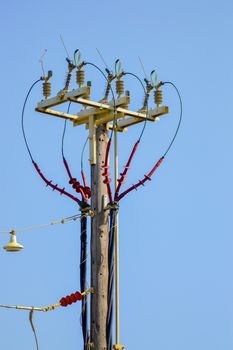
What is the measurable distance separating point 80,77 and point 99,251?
257 cm

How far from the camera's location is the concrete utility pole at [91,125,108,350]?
71.1 ft

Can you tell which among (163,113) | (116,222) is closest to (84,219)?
(116,222)

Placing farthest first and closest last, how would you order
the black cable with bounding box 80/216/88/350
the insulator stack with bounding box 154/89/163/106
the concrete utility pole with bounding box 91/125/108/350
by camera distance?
the insulator stack with bounding box 154/89/163/106 < the black cable with bounding box 80/216/88/350 < the concrete utility pole with bounding box 91/125/108/350

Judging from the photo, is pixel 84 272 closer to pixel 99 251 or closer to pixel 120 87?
pixel 99 251

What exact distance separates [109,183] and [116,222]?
0.59 meters

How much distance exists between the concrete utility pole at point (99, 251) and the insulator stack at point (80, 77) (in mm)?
913

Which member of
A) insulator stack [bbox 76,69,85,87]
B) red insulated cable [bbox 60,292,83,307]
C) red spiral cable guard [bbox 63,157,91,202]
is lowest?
red insulated cable [bbox 60,292,83,307]

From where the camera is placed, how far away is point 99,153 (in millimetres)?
22422

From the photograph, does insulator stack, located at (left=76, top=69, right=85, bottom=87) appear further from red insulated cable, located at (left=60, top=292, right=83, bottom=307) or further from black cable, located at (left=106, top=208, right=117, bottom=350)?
red insulated cable, located at (left=60, top=292, right=83, bottom=307)

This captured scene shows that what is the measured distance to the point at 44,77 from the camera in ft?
74.2

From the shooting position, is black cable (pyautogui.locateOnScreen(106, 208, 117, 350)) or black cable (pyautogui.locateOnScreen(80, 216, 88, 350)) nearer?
black cable (pyautogui.locateOnScreen(106, 208, 117, 350))

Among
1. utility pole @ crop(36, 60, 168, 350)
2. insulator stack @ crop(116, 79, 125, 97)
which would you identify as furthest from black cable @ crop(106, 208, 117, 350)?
insulator stack @ crop(116, 79, 125, 97)

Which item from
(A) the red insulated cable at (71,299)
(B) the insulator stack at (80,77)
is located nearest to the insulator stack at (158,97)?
(B) the insulator stack at (80,77)

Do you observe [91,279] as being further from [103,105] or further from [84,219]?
[103,105]
